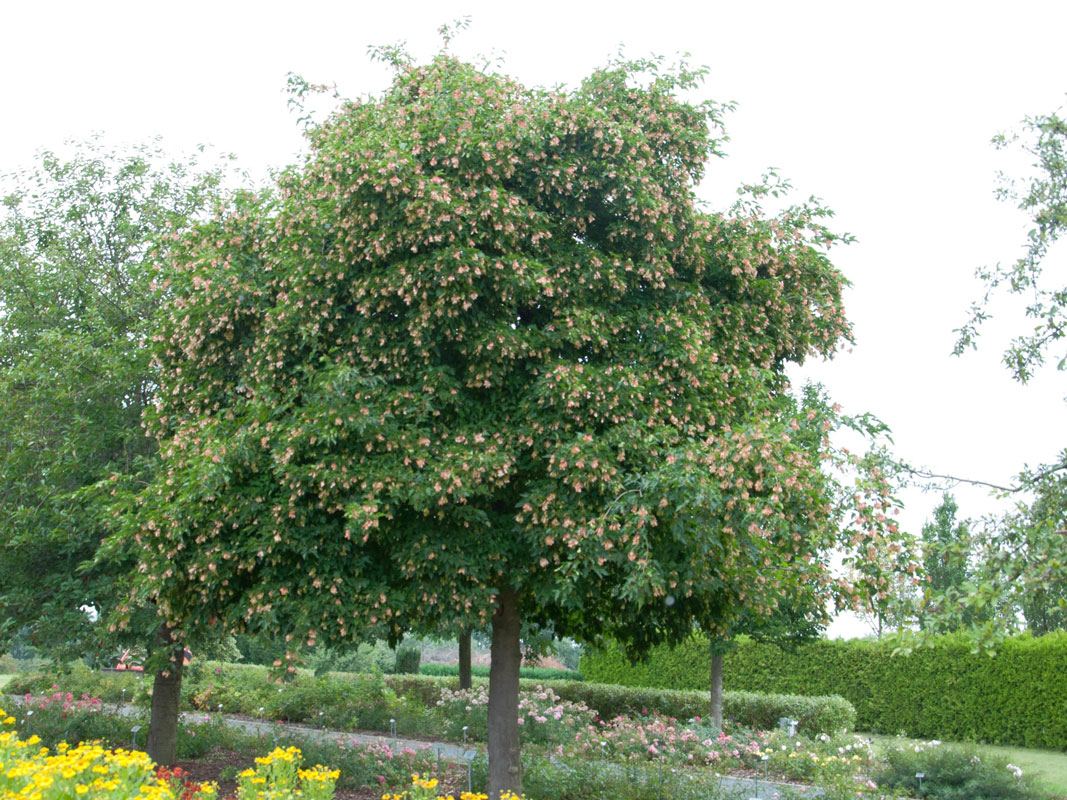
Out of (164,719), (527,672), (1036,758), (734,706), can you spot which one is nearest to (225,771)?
(164,719)

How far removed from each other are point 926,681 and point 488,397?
58.9 feet

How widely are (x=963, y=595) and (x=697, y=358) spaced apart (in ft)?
13.3

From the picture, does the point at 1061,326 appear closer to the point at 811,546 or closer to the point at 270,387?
the point at 811,546

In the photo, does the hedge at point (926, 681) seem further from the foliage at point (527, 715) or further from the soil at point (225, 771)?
the soil at point (225, 771)

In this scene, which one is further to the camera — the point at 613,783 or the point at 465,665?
the point at 465,665

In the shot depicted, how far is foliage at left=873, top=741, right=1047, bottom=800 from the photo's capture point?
11.2 m

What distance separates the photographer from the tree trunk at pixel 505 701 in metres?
9.59

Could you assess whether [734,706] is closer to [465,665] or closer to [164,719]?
[465,665]

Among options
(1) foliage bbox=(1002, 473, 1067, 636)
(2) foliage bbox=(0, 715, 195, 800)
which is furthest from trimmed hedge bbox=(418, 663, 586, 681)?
(1) foliage bbox=(1002, 473, 1067, 636)

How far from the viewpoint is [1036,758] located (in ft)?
61.7

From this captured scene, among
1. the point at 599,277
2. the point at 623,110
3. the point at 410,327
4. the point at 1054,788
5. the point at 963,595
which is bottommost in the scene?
the point at 1054,788

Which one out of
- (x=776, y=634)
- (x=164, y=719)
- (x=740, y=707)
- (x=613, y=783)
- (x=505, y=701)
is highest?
(x=776, y=634)

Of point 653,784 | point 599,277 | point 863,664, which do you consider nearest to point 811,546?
point 599,277

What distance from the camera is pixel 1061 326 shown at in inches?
260
